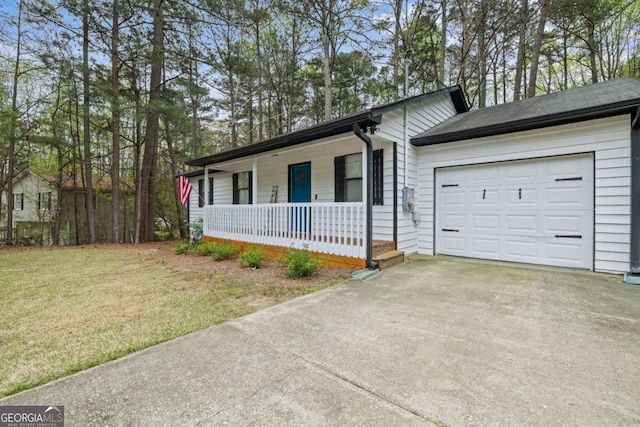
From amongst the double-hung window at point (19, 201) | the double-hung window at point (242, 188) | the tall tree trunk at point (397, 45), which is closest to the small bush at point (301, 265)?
the double-hung window at point (242, 188)

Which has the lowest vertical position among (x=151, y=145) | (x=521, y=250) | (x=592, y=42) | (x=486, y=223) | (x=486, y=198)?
(x=521, y=250)

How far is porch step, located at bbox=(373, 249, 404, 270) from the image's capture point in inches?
198

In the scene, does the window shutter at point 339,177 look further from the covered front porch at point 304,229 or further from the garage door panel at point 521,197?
the garage door panel at point 521,197

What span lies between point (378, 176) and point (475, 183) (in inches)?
75.5

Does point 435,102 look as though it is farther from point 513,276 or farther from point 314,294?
point 314,294

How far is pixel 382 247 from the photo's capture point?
18.0ft

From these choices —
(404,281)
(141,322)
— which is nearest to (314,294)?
(404,281)

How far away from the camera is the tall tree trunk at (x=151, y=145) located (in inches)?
367

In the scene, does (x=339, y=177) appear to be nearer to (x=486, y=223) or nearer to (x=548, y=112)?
(x=486, y=223)

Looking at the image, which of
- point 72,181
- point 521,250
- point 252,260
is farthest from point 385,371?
point 72,181

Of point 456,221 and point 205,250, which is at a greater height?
point 456,221

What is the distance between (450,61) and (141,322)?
577 inches

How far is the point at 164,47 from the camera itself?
9781mm

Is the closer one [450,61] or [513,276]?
[513,276]
